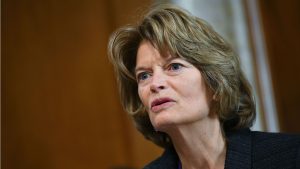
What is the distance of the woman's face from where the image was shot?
1.63m

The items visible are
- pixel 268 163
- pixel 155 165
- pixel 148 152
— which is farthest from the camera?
pixel 148 152

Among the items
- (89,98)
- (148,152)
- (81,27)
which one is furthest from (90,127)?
(81,27)

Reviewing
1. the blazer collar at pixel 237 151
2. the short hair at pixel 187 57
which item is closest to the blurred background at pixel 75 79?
the short hair at pixel 187 57

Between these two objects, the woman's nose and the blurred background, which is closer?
the woman's nose

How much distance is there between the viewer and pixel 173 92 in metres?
1.64

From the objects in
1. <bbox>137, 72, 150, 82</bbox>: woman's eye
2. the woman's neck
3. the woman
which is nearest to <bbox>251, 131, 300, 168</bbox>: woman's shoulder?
the woman

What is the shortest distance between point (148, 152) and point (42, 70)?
0.92m

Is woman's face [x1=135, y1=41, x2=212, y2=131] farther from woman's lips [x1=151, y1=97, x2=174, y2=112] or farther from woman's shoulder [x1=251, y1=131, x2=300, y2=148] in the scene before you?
woman's shoulder [x1=251, y1=131, x2=300, y2=148]

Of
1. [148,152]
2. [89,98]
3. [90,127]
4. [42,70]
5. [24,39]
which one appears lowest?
[148,152]

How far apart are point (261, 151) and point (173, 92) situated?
0.41 metres

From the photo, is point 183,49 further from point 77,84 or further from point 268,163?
point 77,84

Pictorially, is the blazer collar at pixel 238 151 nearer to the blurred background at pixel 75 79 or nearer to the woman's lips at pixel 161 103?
the woman's lips at pixel 161 103

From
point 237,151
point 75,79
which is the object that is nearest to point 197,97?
point 237,151

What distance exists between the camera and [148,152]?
2.98 meters
